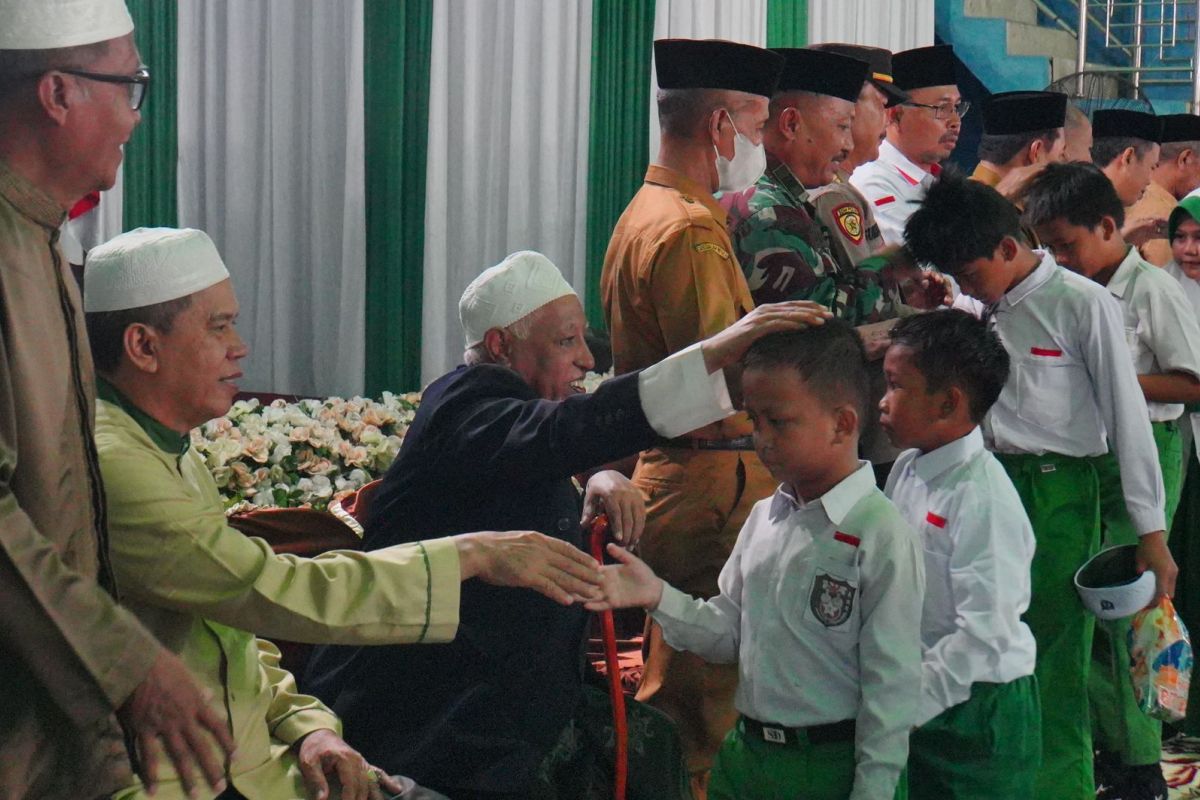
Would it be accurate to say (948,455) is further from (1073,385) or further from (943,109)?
(943,109)

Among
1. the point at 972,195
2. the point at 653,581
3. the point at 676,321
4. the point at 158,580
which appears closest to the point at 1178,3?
the point at 972,195

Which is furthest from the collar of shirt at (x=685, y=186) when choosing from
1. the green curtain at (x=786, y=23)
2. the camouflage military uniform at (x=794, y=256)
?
the green curtain at (x=786, y=23)

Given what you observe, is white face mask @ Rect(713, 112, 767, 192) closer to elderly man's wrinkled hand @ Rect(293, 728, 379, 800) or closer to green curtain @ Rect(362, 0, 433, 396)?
elderly man's wrinkled hand @ Rect(293, 728, 379, 800)

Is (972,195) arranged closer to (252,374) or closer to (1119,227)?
(1119,227)

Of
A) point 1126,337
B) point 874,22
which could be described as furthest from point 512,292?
point 874,22

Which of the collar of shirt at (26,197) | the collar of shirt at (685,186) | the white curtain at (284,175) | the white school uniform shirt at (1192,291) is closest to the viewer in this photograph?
the collar of shirt at (26,197)

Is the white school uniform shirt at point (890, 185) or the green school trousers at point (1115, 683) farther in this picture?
the white school uniform shirt at point (890, 185)

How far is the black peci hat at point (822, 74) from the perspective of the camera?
3309 millimetres

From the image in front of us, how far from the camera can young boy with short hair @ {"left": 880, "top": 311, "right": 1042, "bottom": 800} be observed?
2488 mm

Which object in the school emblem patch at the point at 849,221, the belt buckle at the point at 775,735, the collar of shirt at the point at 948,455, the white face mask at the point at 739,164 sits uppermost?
the white face mask at the point at 739,164

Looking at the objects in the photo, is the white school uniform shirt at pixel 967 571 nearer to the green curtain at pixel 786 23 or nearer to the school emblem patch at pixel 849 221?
the school emblem patch at pixel 849 221

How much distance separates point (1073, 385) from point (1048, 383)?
57 mm

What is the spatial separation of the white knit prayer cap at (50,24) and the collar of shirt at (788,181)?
1885 millimetres

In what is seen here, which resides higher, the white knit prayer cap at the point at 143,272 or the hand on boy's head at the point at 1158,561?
the white knit prayer cap at the point at 143,272
